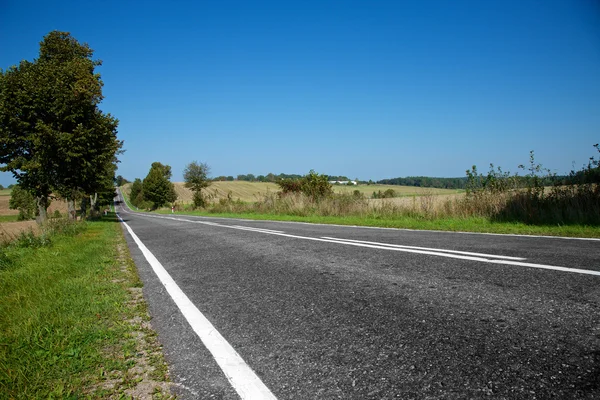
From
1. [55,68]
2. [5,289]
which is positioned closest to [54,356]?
[5,289]

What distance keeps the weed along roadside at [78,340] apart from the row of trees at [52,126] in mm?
16309

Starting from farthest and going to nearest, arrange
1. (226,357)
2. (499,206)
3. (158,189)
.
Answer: (158,189), (499,206), (226,357)

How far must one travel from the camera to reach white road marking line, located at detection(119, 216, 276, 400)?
1919 millimetres

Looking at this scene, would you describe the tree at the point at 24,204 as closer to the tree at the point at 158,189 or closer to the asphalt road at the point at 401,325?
the tree at the point at 158,189

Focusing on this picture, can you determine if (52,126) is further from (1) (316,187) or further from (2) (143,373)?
(2) (143,373)

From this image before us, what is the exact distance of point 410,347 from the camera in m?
2.26

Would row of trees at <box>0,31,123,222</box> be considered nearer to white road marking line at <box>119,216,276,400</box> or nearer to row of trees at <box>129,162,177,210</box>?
white road marking line at <box>119,216,276,400</box>

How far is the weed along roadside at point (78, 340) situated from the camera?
6.83 feet

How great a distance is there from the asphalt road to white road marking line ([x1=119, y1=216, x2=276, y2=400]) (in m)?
0.05

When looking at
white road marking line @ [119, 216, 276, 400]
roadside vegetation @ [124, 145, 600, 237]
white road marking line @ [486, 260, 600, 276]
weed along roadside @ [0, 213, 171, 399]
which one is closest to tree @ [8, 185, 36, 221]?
roadside vegetation @ [124, 145, 600, 237]

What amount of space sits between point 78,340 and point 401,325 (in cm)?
259

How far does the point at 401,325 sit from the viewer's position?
103 inches

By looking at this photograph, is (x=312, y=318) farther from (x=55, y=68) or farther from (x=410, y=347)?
(x=55, y=68)

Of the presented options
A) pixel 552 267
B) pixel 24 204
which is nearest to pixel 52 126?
pixel 552 267
